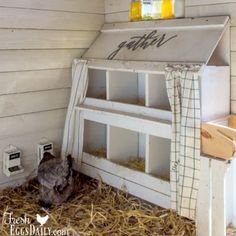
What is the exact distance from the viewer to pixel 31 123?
182 centimetres

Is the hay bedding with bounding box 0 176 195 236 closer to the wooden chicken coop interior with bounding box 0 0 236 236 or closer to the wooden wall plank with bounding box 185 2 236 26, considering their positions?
the wooden chicken coop interior with bounding box 0 0 236 236

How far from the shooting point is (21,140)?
5.87ft

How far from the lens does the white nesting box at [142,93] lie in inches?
56.8

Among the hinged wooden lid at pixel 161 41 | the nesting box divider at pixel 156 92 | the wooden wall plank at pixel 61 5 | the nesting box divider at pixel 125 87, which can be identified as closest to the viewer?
the hinged wooden lid at pixel 161 41

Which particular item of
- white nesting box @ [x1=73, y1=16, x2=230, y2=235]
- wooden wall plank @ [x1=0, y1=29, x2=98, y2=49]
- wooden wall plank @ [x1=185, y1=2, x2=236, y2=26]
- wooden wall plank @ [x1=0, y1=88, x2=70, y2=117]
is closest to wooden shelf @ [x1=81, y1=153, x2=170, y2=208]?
white nesting box @ [x1=73, y1=16, x2=230, y2=235]

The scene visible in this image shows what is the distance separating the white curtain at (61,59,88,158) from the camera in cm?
187

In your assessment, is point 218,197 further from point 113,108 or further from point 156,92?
point 113,108

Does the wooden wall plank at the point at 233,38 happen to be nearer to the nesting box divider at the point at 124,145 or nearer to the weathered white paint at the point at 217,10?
the weathered white paint at the point at 217,10

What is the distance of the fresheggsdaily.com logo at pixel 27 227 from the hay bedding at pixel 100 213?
0.02 meters

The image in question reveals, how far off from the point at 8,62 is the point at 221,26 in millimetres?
953

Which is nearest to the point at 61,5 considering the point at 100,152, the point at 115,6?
the point at 115,6

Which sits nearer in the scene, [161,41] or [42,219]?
[42,219]

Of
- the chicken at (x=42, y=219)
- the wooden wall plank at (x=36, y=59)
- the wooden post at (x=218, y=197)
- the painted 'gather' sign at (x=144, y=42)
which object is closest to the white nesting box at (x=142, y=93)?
the painted 'gather' sign at (x=144, y=42)

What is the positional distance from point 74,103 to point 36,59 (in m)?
0.29
